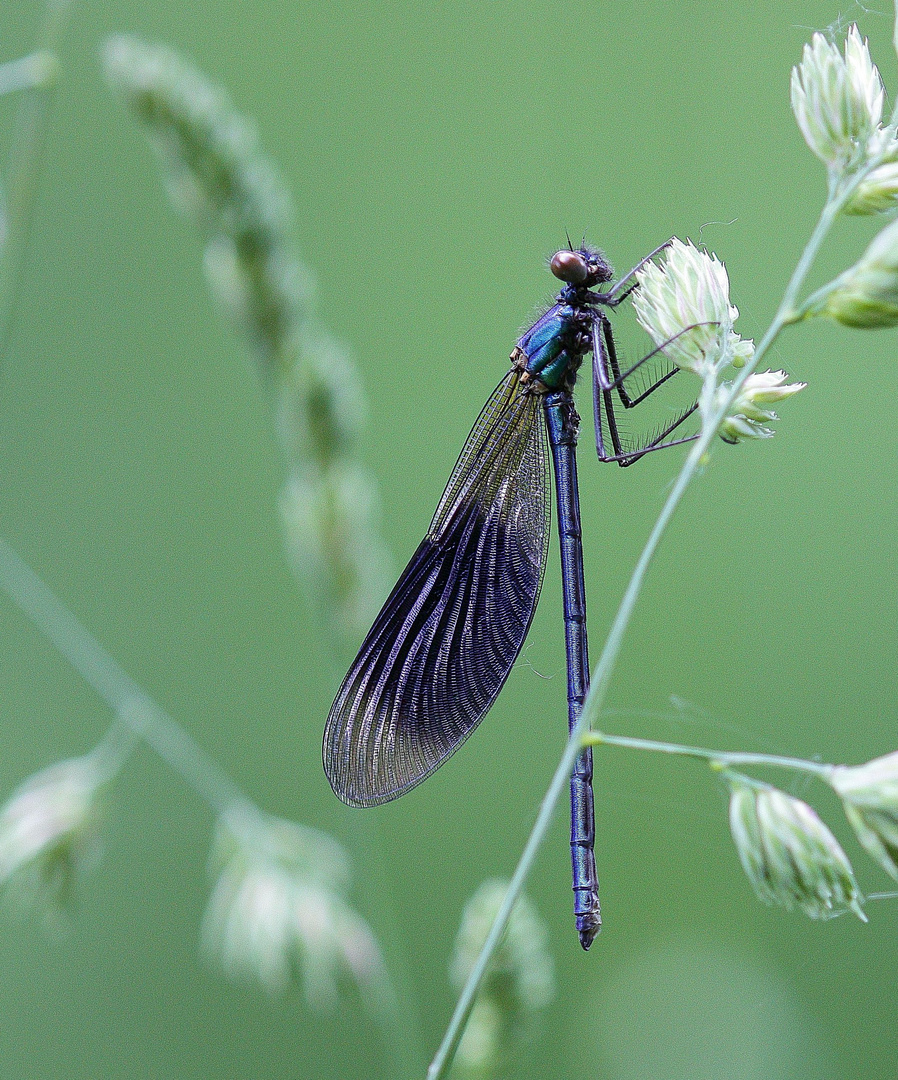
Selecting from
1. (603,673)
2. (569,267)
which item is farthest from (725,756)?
(569,267)

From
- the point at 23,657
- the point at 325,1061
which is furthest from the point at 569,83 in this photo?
the point at 325,1061

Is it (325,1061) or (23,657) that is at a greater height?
(23,657)

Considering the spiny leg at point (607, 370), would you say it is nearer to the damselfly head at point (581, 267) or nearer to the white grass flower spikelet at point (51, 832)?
the damselfly head at point (581, 267)

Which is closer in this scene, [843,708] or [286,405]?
[286,405]

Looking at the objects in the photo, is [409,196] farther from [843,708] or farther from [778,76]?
[843,708]

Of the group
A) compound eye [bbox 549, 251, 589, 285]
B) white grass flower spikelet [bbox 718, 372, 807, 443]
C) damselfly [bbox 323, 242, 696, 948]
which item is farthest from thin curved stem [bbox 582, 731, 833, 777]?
compound eye [bbox 549, 251, 589, 285]

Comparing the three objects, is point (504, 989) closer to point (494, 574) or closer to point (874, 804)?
point (874, 804)
